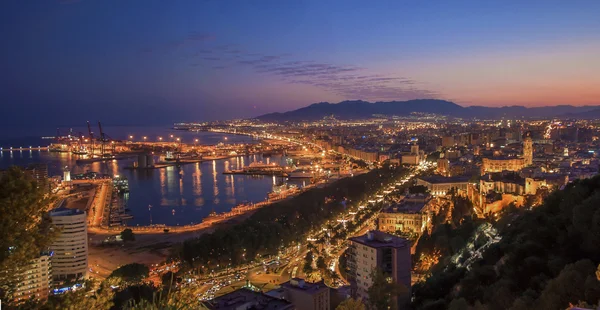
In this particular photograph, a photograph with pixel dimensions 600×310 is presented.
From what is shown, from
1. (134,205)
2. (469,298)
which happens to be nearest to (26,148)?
(134,205)

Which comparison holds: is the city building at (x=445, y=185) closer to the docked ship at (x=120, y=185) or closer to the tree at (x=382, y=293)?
the tree at (x=382, y=293)

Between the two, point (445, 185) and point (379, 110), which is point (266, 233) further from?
point (379, 110)

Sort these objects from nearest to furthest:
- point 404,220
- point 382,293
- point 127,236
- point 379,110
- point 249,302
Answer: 1. point 249,302
2. point 382,293
3. point 404,220
4. point 127,236
5. point 379,110

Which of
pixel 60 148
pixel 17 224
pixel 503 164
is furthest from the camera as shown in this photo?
pixel 60 148

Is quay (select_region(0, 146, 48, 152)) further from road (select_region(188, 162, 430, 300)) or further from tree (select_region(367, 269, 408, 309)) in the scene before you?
tree (select_region(367, 269, 408, 309))

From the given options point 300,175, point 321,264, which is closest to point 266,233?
point 321,264

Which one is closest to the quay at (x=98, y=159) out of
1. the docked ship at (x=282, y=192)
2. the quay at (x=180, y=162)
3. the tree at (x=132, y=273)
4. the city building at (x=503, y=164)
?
the quay at (x=180, y=162)
